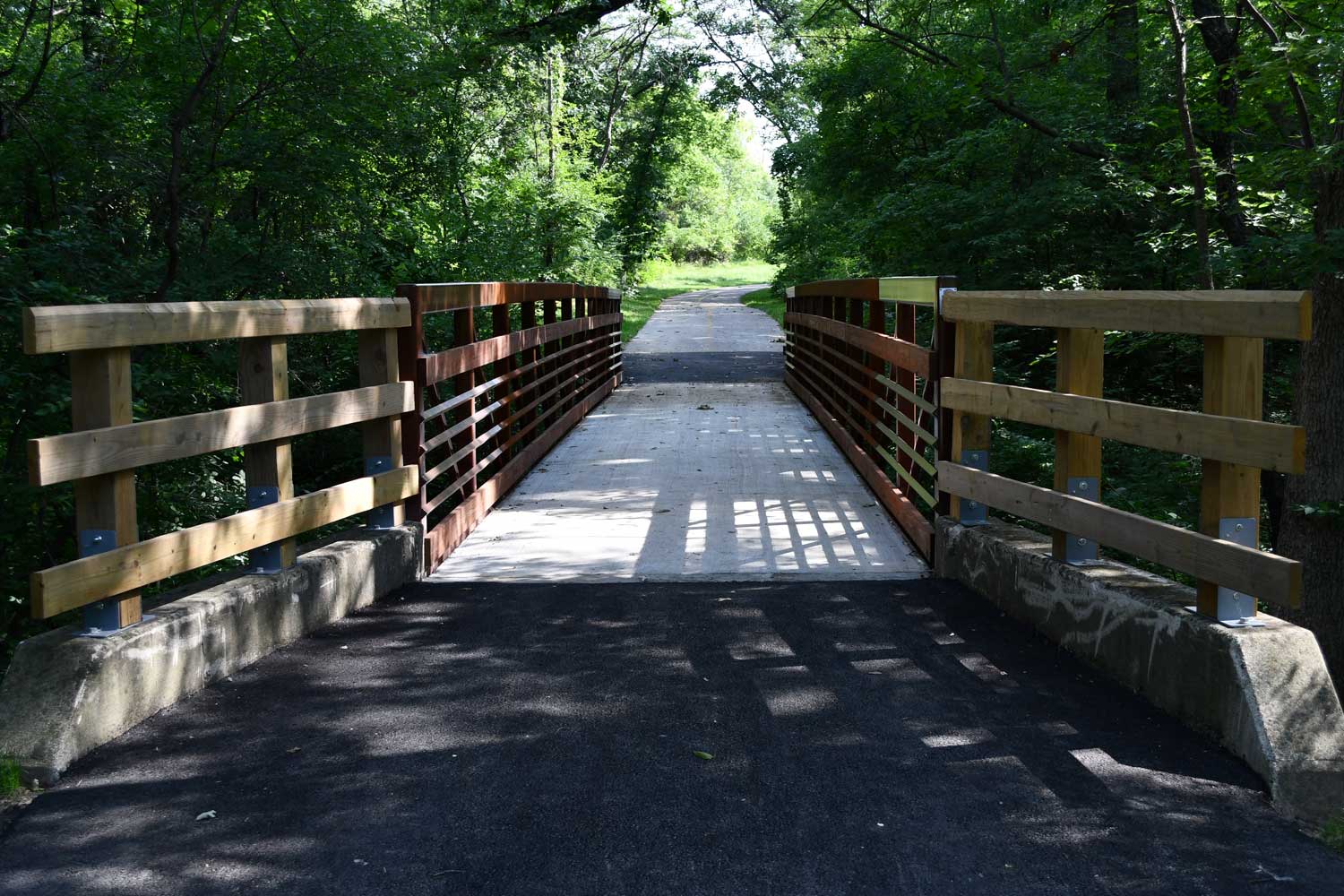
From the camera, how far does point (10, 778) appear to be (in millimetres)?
3496

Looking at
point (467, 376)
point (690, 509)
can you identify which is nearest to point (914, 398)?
point (690, 509)

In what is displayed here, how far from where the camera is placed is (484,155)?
24453 mm

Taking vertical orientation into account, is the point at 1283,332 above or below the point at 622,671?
above

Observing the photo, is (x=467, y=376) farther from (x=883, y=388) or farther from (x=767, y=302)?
(x=767, y=302)

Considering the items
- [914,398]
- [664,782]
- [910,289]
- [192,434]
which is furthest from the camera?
[910,289]

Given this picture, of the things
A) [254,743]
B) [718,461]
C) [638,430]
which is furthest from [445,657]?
[638,430]

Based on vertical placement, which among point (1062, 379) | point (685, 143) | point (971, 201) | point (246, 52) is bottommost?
point (1062, 379)

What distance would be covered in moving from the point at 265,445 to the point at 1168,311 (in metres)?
3.45

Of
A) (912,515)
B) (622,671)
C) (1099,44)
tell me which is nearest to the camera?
(622,671)

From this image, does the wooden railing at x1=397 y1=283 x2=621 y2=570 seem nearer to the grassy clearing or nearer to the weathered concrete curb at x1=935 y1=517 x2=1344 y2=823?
the weathered concrete curb at x1=935 y1=517 x2=1344 y2=823

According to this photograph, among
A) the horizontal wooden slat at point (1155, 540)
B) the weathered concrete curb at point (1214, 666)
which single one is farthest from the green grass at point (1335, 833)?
the horizontal wooden slat at point (1155, 540)

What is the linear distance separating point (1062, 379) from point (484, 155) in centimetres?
2093

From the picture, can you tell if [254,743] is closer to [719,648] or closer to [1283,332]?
[719,648]

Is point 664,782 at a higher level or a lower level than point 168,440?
lower
